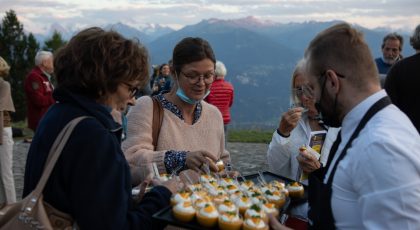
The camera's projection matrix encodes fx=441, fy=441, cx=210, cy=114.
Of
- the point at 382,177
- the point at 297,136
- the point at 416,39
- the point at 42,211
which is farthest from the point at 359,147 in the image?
the point at 416,39

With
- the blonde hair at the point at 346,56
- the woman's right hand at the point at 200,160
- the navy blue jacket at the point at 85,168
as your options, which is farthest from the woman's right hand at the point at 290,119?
the navy blue jacket at the point at 85,168

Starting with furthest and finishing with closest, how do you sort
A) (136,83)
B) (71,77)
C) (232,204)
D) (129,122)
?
1. (129,122)
2. (232,204)
3. (136,83)
4. (71,77)

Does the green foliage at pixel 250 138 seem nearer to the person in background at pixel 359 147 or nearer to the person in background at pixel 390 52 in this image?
the person in background at pixel 390 52

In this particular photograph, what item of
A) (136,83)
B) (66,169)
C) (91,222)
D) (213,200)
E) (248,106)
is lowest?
(248,106)

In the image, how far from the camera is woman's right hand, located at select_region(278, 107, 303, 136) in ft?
10.8

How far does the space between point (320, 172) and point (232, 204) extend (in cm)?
49

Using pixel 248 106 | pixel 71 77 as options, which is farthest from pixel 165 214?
pixel 248 106

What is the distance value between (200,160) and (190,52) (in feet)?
2.70

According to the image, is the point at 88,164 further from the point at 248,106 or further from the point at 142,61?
the point at 248,106

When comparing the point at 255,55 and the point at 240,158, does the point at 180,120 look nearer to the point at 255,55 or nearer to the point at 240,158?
the point at 240,158

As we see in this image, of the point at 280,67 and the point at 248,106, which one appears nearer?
the point at 248,106

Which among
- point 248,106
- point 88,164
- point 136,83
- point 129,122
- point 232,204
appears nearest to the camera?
point 88,164

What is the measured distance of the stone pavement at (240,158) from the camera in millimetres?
8449

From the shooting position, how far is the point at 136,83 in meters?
2.17
